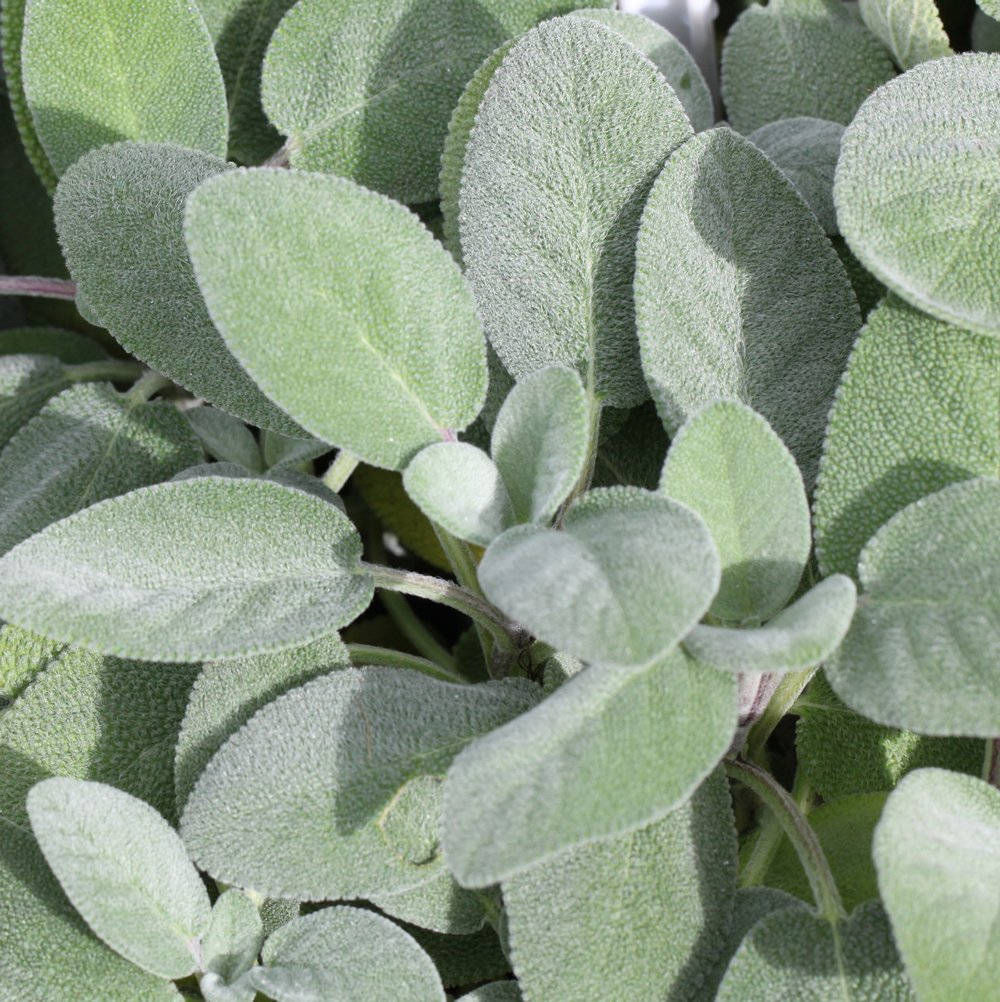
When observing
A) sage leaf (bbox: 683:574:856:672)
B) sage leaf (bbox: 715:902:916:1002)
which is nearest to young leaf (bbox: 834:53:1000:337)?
sage leaf (bbox: 683:574:856:672)

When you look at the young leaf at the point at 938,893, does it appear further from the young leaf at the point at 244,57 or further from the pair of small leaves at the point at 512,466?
the young leaf at the point at 244,57

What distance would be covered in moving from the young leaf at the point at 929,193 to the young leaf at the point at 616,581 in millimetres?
141

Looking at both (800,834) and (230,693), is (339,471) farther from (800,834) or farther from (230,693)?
(800,834)

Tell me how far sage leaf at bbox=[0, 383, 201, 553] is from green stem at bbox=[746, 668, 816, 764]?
324mm

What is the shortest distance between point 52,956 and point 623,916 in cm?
22

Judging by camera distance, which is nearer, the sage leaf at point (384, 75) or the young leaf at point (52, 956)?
the young leaf at point (52, 956)

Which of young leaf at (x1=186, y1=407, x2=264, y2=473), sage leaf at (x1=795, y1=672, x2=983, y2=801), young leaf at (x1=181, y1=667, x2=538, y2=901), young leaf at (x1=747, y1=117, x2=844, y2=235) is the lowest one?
sage leaf at (x1=795, y1=672, x2=983, y2=801)

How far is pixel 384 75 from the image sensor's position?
66 cm

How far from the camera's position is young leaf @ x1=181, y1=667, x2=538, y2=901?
1.49 ft

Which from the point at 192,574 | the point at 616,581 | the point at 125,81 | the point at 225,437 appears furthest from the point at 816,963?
the point at 125,81

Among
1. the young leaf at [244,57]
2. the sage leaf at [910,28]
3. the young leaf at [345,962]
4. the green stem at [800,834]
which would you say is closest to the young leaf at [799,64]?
the sage leaf at [910,28]

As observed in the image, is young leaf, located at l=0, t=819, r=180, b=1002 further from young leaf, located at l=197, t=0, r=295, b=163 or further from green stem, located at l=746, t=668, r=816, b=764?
young leaf, located at l=197, t=0, r=295, b=163

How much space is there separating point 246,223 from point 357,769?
21cm

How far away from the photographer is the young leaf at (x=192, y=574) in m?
0.45
